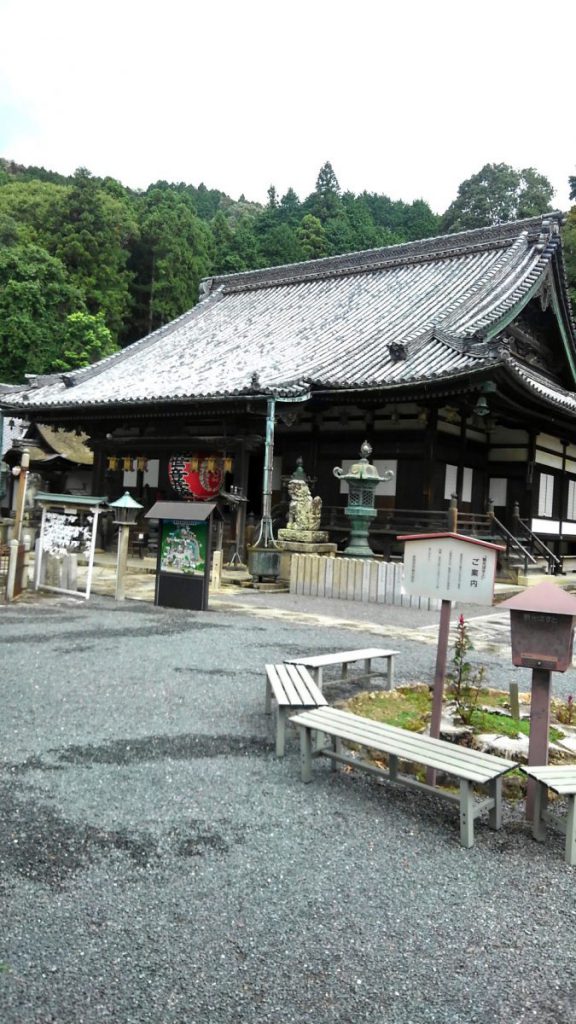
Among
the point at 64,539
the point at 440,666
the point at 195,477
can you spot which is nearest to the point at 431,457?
the point at 195,477

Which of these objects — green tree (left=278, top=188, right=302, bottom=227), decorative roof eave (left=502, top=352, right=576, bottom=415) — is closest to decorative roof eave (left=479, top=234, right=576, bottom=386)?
decorative roof eave (left=502, top=352, right=576, bottom=415)

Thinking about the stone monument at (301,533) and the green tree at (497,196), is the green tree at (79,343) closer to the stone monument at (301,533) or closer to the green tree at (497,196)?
the stone monument at (301,533)

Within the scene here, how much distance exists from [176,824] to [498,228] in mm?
19639

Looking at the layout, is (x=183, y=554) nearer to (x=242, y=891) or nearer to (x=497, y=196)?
(x=242, y=891)

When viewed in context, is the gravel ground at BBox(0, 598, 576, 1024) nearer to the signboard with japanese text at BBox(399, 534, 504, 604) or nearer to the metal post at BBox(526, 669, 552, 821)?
the metal post at BBox(526, 669, 552, 821)

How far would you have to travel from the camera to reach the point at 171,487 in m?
17.9

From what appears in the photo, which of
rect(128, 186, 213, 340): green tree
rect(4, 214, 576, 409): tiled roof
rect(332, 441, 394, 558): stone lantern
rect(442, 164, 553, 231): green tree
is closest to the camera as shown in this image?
rect(332, 441, 394, 558): stone lantern

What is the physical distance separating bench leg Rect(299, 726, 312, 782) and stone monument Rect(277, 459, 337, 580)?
8907mm

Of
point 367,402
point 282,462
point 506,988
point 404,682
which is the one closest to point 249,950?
point 506,988

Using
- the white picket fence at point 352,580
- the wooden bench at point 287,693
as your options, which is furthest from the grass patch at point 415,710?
the white picket fence at point 352,580

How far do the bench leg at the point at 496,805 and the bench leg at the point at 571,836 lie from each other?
1.15 feet

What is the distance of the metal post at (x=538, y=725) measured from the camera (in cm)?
370

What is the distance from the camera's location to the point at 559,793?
3.30 m

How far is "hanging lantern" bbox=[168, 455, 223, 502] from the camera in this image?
16.3 metres
